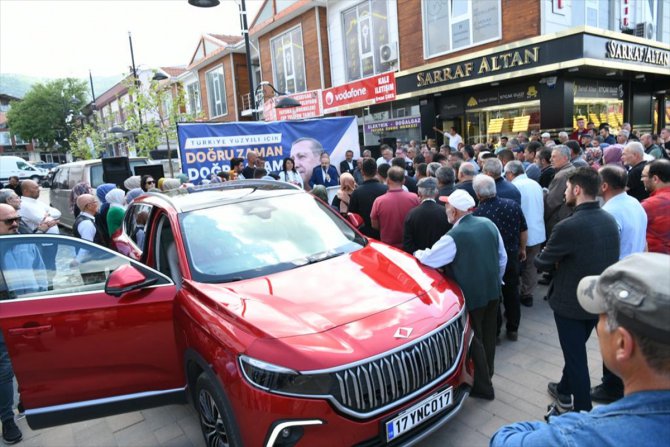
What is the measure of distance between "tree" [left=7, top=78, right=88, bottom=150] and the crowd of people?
5864 centimetres

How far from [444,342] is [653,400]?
70.2 inches

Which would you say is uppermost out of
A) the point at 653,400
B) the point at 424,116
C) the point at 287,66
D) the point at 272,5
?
the point at 272,5

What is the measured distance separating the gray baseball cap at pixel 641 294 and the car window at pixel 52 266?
2.88 m

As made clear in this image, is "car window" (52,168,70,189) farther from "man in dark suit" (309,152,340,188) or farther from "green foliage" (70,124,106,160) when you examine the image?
"green foliage" (70,124,106,160)

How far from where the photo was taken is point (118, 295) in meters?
2.94

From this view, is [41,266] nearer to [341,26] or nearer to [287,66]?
[341,26]

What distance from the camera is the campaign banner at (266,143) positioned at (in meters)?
8.66

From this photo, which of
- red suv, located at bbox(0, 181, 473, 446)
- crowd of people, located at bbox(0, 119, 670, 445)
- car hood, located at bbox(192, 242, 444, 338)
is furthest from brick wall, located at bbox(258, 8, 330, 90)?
car hood, located at bbox(192, 242, 444, 338)

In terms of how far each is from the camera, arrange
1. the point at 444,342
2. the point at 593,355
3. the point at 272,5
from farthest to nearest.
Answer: the point at 272,5, the point at 593,355, the point at 444,342

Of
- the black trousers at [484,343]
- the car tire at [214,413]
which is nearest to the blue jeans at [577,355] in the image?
the black trousers at [484,343]

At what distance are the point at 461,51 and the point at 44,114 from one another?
2304 inches

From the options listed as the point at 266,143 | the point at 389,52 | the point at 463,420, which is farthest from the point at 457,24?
the point at 463,420

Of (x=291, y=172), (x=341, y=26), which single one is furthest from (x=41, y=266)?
(x=341, y=26)

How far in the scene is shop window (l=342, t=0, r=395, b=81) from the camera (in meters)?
16.9
